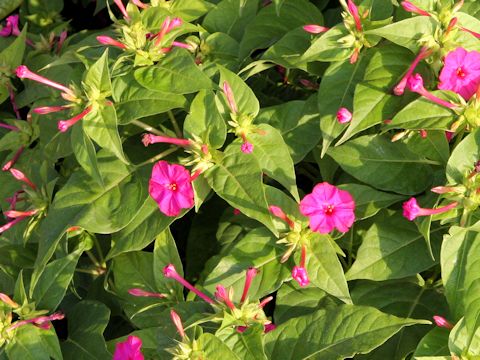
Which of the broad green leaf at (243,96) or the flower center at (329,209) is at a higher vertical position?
the broad green leaf at (243,96)

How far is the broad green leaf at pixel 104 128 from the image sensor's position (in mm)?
1775

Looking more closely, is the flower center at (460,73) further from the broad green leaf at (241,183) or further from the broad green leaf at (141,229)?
the broad green leaf at (141,229)

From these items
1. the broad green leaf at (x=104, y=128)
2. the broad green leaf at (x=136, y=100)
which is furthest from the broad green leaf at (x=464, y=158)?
the broad green leaf at (x=104, y=128)

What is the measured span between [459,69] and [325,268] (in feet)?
1.88

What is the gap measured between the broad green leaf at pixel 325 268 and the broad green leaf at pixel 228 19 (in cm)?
75

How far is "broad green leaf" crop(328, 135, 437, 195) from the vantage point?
70.5 inches

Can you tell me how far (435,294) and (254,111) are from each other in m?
0.67

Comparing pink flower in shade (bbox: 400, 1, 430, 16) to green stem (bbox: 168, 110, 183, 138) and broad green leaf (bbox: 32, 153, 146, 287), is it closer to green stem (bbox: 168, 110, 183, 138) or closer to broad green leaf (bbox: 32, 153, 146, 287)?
green stem (bbox: 168, 110, 183, 138)

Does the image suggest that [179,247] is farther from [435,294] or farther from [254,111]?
[435,294]

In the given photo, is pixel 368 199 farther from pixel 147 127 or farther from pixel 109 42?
pixel 109 42

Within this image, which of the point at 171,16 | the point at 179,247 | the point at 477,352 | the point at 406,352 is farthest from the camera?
the point at 179,247

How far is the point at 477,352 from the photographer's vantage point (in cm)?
160

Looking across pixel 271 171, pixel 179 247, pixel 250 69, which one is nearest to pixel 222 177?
pixel 271 171

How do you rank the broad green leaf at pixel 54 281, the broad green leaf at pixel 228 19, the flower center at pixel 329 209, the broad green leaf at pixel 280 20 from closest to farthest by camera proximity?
the flower center at pixel 329 209 → the broad green leaf at pixel 54 281 → the broad green leaf at pixel 280 20 → the broad green leaf at pixel 228 19
